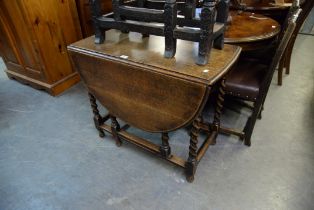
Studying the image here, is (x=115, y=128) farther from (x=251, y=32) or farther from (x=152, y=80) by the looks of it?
(x=251, y=32)

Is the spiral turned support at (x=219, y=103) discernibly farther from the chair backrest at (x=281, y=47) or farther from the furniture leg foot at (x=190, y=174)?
the furniture leg foot at (x=190, y=174)

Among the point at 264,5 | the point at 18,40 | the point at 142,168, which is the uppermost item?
the point at 264,5

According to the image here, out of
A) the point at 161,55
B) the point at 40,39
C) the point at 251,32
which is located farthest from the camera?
the point at 40,39

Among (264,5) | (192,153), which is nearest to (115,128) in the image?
(192,153)

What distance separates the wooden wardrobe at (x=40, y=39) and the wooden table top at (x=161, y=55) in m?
0.90

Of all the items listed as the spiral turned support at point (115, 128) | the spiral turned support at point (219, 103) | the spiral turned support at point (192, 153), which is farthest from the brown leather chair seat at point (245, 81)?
the spiral turned support at point (115, 128)

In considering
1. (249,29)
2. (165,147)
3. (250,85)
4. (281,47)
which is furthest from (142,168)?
(249,29)

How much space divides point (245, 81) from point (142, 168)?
92 centimetres

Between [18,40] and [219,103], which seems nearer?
[219,103]

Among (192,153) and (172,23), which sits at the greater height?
(172,23)

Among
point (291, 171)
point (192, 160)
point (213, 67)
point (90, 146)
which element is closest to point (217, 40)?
point (213, 67)

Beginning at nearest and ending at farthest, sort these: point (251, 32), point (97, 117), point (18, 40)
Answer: point (251, 32) → point (97, 117) → point (18, 40)

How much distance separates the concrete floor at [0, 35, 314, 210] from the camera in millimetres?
1324

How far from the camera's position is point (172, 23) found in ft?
3.32
